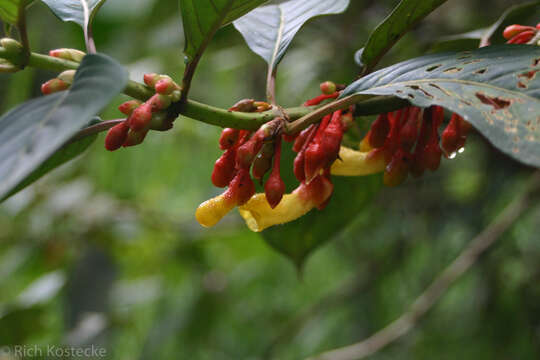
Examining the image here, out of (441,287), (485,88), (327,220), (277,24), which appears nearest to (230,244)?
(441,287)

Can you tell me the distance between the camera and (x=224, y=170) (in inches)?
28.0

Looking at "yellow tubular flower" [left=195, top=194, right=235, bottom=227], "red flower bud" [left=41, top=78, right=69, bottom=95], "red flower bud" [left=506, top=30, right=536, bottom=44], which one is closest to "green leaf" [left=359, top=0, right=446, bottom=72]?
"red flower bud" [left=506, top=30, right=536, bottom=44]

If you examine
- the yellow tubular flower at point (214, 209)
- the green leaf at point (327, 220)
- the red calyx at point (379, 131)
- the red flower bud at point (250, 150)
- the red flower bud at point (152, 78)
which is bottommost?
the green leaf at point (327, 220)

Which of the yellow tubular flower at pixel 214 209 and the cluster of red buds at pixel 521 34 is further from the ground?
the cluster of red buds at pixel 521 34

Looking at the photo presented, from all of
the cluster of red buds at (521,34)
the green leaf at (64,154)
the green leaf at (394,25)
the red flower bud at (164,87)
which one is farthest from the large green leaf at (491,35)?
the green leaf at (64,154)

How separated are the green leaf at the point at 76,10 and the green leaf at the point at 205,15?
0.62 feet

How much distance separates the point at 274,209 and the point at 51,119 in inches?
14.3

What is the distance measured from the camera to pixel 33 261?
90.5 inches

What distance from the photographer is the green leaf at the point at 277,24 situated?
33.7 inches

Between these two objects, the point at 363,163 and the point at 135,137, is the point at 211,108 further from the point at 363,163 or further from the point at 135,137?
the point at 363,163

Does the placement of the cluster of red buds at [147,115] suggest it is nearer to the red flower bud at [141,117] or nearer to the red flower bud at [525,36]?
the red flower bud at [141,117]

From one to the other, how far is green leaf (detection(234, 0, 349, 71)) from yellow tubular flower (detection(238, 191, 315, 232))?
22 cm

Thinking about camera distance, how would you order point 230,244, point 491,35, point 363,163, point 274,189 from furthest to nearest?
point 230,244
point 491,35
point 363,163
point 274,189

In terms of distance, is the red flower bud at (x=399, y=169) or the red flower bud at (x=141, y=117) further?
the red flower bud at (x=399, y=169)
